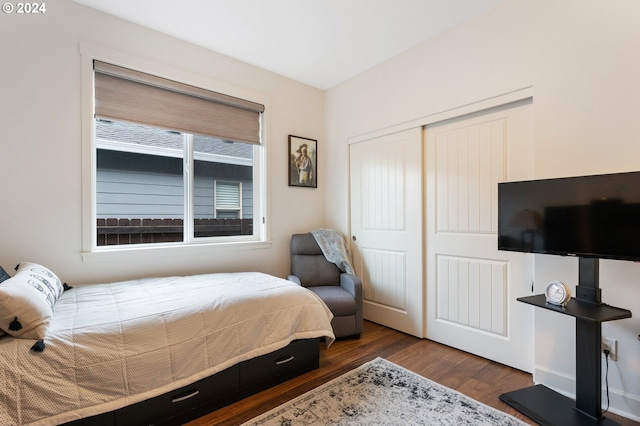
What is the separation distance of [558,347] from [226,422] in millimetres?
2176

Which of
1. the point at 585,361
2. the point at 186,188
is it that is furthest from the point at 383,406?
the point at 186,188

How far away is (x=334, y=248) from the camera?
10.6 feet

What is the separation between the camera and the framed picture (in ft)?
11.3

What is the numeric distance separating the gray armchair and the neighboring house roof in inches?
44.5

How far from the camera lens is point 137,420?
A: 1.49m

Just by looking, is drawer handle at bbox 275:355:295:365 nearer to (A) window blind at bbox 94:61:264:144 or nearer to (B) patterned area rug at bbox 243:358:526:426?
(B) patterned area rug at bbox 243:358:526:426

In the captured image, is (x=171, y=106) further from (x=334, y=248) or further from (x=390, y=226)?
(x=390, y=226)

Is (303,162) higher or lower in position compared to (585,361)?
higher

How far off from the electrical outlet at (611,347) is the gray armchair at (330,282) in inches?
66.7

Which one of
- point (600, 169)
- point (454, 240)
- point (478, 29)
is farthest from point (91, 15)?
point (600, 169)

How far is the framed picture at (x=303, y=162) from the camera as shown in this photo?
3.43 m

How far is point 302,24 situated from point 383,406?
2.91m

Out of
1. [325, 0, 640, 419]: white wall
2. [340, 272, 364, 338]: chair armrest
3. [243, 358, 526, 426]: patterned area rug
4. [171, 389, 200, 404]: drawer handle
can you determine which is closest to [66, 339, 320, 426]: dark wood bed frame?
[171, 389, 200, 404]: drawer handle

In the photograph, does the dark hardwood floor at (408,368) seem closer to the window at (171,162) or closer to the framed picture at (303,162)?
the window at (171,162)
